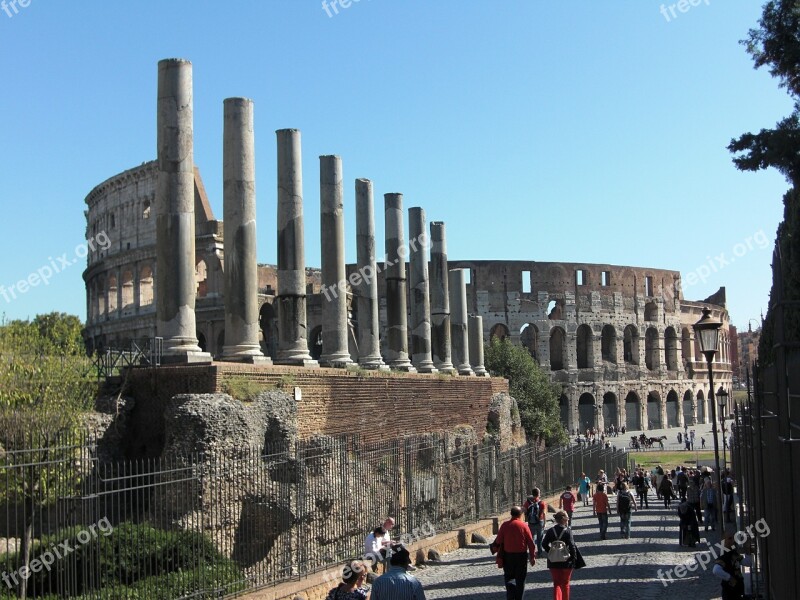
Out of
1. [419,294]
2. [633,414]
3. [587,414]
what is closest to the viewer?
[419,294]

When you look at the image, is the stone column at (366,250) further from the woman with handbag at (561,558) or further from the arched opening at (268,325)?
the arched opening at (268,325)

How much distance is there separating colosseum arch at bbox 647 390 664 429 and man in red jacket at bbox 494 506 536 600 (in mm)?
54309

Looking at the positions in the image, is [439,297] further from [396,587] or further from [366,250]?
[396,587]

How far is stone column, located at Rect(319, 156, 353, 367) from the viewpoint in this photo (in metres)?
19.5

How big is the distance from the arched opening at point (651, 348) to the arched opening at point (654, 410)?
1778 millimetres

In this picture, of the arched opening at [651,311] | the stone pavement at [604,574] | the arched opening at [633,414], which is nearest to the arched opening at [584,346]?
the arched opening at [633,414]

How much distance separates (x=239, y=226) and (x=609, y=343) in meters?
48.8

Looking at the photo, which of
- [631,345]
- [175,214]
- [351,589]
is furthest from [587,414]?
[351,589]

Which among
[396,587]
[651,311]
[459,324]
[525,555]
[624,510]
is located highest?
[651,311]

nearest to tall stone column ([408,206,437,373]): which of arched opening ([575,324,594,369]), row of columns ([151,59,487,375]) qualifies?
row of columns ([151,59,487,375])

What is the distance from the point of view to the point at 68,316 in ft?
171

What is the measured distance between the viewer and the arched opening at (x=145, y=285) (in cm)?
4928

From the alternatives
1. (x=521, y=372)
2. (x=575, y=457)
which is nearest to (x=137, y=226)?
(x=521, y=372)

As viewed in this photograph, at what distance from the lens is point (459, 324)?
30.5 metres
